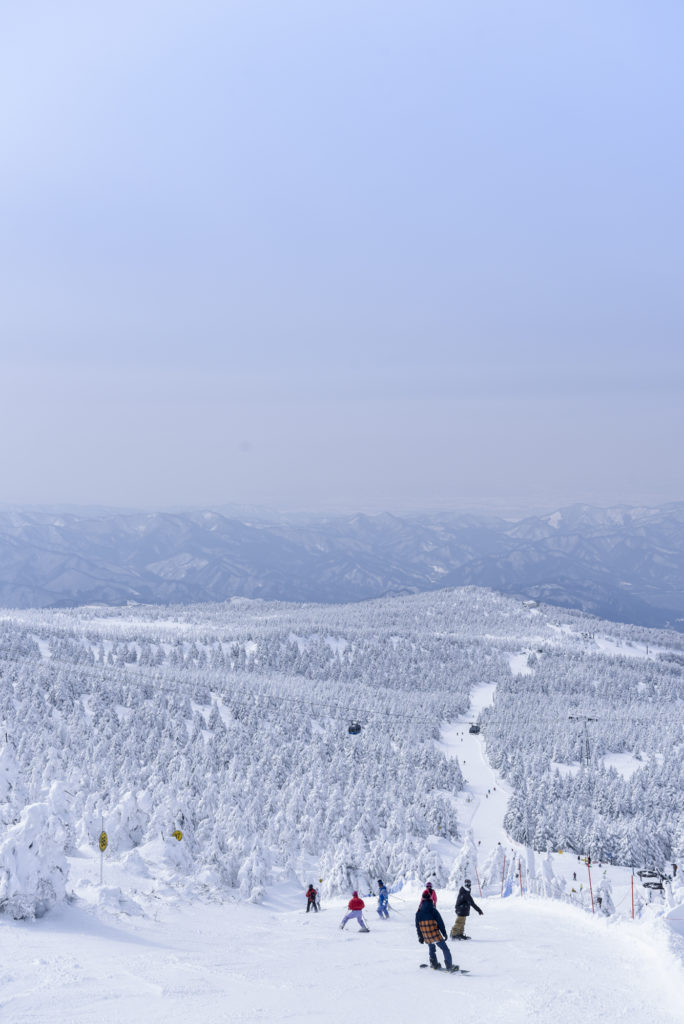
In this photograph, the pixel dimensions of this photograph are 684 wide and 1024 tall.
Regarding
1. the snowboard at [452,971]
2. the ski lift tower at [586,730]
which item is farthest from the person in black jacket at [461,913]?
the ski lift tower at [586,730]

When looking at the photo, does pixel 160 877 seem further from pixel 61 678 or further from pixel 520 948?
pixel 61 678

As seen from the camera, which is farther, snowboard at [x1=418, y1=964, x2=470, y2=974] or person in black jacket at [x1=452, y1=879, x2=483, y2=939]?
person in black jacket at [x1=452, y1=879, x2=483, y2=939]

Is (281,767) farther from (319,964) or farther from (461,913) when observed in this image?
(319,964)

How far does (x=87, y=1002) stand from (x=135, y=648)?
179033 mm

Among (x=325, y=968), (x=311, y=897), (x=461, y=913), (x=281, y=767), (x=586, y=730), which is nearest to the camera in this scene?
(x=325, y=968)

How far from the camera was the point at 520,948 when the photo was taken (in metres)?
20.8

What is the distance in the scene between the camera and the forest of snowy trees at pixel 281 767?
170 ft

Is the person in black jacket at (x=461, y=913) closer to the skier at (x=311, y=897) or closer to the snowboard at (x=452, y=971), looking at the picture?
the snowboard at (x=452, y=971)

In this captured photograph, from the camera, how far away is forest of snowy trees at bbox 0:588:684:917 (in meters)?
51.9

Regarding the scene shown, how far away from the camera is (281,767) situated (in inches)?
4006

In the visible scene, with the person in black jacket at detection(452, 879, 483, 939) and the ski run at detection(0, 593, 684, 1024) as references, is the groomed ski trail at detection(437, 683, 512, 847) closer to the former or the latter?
the ski run at detection(0, 593, 684, 1024)

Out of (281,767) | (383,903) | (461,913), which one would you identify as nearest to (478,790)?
(281,767)

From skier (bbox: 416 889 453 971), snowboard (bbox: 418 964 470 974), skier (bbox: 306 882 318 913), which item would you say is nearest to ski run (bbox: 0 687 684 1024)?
snowboard (bbox: 418 964 470 974)

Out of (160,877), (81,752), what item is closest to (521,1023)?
(160,877)
